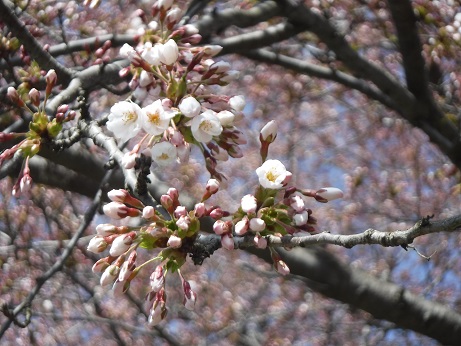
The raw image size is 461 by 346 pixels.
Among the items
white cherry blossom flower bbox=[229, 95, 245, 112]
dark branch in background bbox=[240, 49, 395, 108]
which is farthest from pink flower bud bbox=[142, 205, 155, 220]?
dark branch in background bbox=[240, 49, 395, 108]

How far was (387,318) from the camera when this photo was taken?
11.9 ft

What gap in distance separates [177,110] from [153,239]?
41 centimetres

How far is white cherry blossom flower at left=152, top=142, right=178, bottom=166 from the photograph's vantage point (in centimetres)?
181

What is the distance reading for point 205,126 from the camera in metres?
1.82

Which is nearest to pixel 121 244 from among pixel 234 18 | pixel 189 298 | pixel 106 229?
pixel 106 229

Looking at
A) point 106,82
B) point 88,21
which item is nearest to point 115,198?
point 106,82

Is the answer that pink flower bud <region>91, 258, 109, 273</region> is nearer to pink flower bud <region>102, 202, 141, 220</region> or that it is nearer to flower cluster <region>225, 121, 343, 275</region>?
pink flower bud <region>102, 202, 141, 220</region>

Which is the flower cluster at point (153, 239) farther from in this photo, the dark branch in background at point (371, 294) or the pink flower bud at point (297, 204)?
the dark branch in background at point (371, 294)

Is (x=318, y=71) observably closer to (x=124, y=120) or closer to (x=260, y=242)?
(x=124, y=120)

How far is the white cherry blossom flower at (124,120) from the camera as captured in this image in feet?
6.30

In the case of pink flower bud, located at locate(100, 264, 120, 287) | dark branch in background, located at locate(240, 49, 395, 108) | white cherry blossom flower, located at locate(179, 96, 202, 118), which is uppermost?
white cherry blossom flower, located at locate(179, 96, 202, 118)

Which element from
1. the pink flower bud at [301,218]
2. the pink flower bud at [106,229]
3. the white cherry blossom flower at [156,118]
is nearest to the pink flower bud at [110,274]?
the pink flower bud at [106,229]

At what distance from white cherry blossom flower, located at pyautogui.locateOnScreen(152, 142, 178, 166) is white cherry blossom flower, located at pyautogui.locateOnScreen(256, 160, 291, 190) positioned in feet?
0.90

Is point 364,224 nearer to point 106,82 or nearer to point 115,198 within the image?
point 106,82
